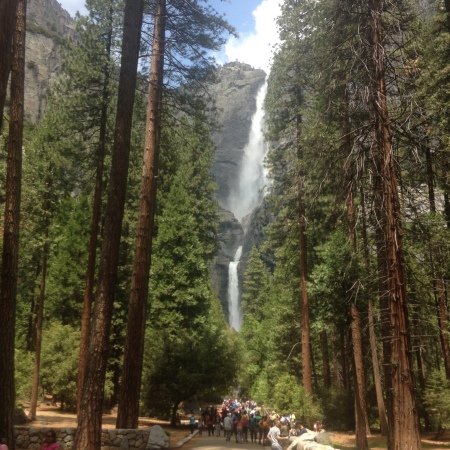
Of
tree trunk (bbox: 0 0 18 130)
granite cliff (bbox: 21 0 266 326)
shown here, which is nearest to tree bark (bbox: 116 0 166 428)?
tree trunk (bbox: 0 0 18 130)

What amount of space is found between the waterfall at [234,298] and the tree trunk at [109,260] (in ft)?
201

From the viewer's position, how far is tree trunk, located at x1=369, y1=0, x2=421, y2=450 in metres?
6.45

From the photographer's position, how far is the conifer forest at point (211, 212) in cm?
745

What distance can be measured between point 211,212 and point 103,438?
1871 cm

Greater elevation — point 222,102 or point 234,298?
point 222,102

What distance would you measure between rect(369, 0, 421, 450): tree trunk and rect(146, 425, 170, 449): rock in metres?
5.89

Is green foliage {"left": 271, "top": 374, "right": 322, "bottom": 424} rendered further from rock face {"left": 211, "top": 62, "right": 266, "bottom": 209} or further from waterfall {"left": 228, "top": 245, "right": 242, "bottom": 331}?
rock face {"left": 211, "top": 62, "right": 266, "bottom": 209}

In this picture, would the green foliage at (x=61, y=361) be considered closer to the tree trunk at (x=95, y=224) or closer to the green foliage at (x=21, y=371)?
the green foliage at (x=21, y=371)

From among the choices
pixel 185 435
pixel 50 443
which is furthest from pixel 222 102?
pixel 50 443

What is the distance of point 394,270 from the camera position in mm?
6797

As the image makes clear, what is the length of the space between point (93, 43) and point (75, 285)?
12429mm

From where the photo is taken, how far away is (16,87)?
29.9ft

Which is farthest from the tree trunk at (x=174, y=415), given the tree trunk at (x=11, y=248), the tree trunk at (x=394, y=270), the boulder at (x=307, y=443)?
the tree trunk at (x=394, y=270)

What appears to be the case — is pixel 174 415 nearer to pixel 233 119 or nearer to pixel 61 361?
pixel 61 361
